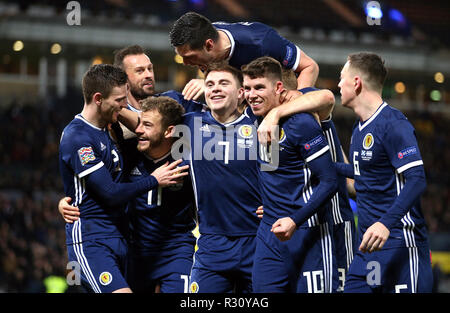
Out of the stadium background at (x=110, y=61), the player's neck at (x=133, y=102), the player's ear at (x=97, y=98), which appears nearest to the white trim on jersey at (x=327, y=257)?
the player's ear at (x=97, y=98)

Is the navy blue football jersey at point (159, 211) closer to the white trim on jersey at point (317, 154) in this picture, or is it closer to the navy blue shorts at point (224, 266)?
the navy blue shorts at point (224, 266)

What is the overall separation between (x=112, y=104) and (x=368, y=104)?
6.63 ft

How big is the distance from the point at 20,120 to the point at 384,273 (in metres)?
17.5

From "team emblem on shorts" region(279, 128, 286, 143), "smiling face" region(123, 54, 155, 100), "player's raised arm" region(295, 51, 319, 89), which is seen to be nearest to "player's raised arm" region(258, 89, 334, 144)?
"team emblem on shorts" region(279, 128, 286, 143)

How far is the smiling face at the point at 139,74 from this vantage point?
6.48 m

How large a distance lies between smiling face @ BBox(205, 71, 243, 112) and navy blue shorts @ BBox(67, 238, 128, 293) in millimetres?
1343

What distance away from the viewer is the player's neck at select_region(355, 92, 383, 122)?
5.23 meters

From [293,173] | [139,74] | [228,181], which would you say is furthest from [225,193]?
[139,74]

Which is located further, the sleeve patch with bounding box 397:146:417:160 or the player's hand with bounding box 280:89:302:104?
the player's hand with bounding box 280:89:302:104

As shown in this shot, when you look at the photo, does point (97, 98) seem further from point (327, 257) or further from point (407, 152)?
point (407, 152)

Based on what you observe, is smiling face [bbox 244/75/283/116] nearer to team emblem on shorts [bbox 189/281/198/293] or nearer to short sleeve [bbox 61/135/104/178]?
short sleeve [bbox 61/135/104/178]

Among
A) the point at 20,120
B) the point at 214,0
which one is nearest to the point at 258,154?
the point at 20,120

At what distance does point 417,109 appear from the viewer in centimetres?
3341

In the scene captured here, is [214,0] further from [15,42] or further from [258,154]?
[258,154]
